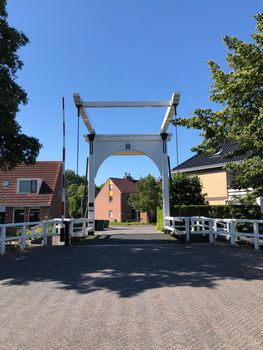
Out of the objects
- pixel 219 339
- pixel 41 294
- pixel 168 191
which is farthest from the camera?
pixel 168 191

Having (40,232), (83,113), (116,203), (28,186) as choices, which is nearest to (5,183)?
(28,186)

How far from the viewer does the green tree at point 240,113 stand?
34.6 ft

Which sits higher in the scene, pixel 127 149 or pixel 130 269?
pixel 127 149

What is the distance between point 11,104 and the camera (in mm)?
12453

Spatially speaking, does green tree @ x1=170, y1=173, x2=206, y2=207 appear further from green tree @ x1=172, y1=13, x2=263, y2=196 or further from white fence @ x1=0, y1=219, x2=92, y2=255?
green tree @ x1=172, y1=13, x2=263, y2=196

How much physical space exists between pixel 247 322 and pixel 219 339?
2.25 feet

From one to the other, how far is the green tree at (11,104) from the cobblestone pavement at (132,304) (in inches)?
225

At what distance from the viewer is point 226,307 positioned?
484cm

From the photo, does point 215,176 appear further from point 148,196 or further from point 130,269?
point 148,196

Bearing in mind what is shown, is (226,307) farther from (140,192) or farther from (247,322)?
(140,192)

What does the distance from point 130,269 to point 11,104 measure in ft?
25.7

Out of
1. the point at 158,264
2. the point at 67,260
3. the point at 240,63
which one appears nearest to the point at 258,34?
the point at 240,63

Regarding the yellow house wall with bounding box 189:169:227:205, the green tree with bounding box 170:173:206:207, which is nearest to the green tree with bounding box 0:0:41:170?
the green tree with bounding box 170:173:206:207

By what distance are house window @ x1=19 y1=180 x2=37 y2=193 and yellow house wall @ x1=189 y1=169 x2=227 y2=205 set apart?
16.2m
